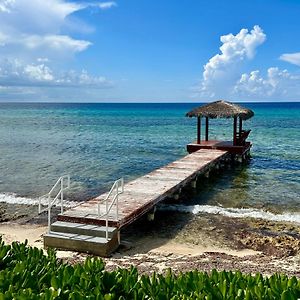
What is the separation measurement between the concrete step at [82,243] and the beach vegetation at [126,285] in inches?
147

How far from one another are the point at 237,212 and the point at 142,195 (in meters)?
3.04

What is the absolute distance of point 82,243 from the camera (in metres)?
8.05

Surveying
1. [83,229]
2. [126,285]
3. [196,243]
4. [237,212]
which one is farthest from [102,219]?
[237,212]

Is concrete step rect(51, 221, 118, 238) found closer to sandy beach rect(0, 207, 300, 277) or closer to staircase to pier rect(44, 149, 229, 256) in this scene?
staircase to pier rect(44, 149, 229, 256)

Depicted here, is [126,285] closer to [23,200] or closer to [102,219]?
[102,219]

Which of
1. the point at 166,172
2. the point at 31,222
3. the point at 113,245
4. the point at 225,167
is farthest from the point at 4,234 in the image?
the point at 225,167

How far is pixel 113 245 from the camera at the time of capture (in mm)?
8258

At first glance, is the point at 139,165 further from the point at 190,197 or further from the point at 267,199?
the point at 267,199

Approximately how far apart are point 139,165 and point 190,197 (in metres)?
6.77

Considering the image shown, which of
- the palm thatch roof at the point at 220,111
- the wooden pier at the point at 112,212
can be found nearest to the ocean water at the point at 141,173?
the wooden pier at the point at 112,212

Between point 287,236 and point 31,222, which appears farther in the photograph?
point 31,222

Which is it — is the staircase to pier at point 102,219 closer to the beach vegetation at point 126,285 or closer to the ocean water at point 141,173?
the ocean water at point 141,173

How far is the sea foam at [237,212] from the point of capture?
11344 mm

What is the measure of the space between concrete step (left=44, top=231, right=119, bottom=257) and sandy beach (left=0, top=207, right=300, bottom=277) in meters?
0.17
